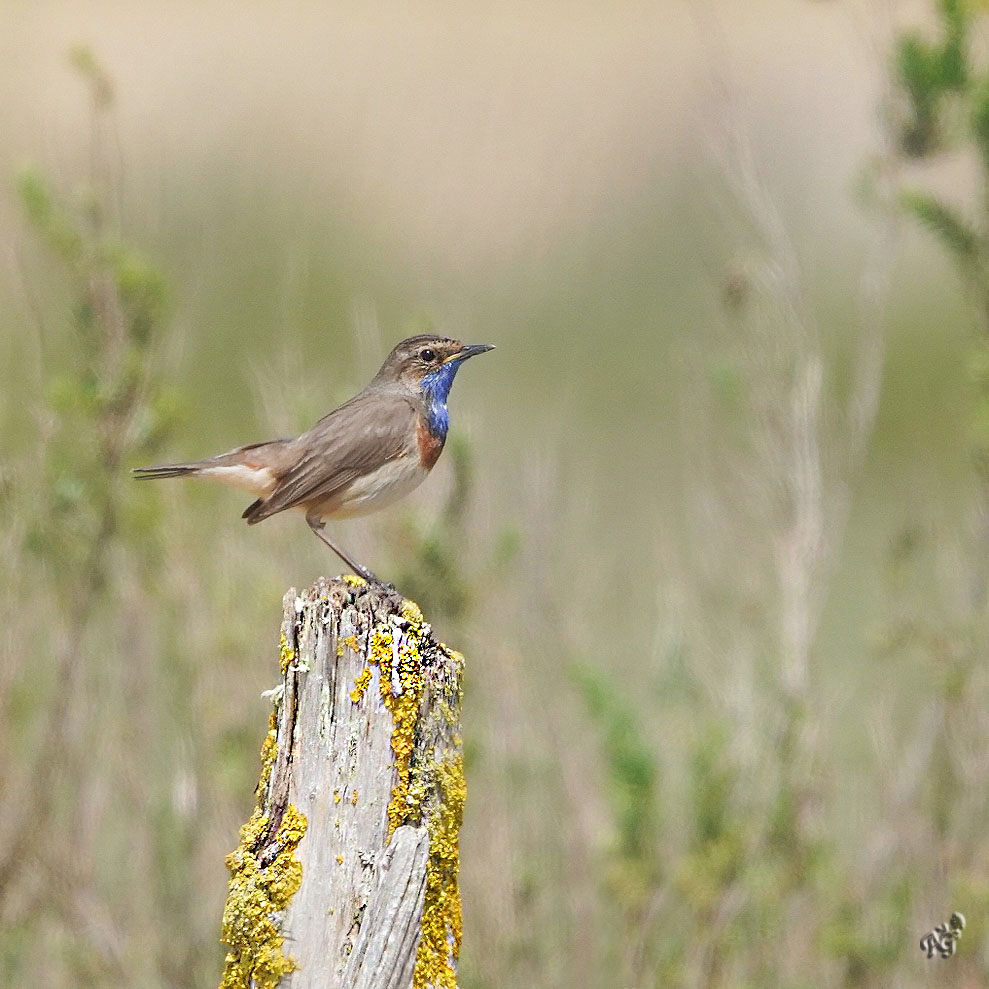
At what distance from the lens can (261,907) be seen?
3873 mm

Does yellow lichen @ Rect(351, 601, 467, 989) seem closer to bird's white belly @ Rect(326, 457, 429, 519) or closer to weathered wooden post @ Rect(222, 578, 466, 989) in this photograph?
weathered wooden post @ Rect(222, 578, 466, 989)

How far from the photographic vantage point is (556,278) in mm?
17406

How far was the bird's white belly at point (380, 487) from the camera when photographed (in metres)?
6.53

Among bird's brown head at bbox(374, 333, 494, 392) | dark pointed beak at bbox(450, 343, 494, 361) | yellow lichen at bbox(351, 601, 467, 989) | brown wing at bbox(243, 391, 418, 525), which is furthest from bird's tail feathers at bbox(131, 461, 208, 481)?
yellow lichen at bbox(351, 601, 467, 989)

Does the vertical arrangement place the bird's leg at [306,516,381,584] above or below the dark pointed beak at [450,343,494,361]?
below

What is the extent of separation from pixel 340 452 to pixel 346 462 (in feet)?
0.17

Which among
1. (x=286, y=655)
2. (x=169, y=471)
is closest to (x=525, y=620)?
(x=169, y=471)

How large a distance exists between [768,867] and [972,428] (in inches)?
A: 99.7

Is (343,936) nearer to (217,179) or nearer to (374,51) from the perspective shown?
(217,179)

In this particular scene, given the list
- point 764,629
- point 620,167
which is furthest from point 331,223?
point 764,629

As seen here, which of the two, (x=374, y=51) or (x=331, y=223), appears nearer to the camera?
(x=331, y=223)

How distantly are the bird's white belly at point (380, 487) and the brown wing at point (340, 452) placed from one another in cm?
3

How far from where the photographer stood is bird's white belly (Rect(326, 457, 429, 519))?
6531mm

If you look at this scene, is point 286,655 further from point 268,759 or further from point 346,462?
point 346,462
